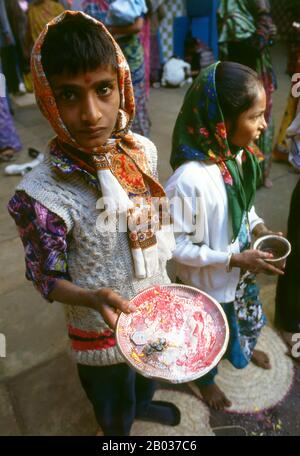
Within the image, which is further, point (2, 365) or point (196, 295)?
point (2, 365)

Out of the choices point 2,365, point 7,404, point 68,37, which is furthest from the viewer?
point 2,365

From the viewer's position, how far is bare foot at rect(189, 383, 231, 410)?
6.86ft

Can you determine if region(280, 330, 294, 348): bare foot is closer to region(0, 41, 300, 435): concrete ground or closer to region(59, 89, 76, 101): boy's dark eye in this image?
region(0, 41, 300, 435): concrete ground

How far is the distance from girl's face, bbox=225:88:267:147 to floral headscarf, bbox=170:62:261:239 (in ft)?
0.17

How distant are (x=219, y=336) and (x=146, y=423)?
102cm

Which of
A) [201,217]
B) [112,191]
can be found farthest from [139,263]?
[201,217]

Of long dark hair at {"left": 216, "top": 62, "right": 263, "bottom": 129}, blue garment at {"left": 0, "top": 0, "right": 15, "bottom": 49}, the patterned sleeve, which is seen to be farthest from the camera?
blue garment at {"left": 0, "top": 0, "right": 15, "bottom": 49}

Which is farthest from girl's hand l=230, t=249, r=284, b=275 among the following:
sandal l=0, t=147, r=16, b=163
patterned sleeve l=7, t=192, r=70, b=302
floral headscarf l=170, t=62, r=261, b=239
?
sandal l=0, t=147, r=16, b=163

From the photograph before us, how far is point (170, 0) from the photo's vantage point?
7445mm

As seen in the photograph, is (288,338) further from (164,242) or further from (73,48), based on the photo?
(73,48)

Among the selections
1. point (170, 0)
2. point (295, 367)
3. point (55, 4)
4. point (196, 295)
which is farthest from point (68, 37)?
point (170, 0)

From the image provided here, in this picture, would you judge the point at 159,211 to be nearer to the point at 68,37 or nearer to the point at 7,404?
the point at 68,37
